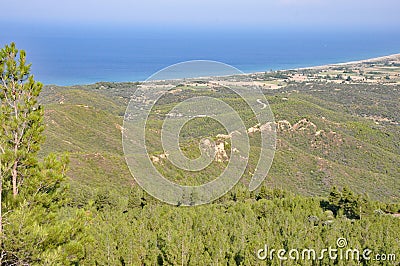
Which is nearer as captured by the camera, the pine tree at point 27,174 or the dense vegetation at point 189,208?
the pine tree at point 27,174

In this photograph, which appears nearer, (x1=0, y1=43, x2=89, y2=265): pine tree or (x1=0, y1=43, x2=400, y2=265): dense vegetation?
(x1=0, y1=43, x2=89, y2=265): pine tree

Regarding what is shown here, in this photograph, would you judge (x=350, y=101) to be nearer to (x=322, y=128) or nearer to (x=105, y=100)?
(x=322, y=128)

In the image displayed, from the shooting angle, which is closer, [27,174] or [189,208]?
[27,174]

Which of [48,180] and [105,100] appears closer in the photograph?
[48,180]

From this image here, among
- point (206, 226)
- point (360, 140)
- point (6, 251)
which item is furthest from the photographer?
point (360, 140)

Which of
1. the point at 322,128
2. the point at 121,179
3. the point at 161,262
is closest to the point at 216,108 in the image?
the point at 322,128

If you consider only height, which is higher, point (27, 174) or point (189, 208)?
point (27, 174)

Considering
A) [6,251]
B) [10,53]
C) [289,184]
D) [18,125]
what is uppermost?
[10,53]

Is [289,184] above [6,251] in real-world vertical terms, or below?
below
